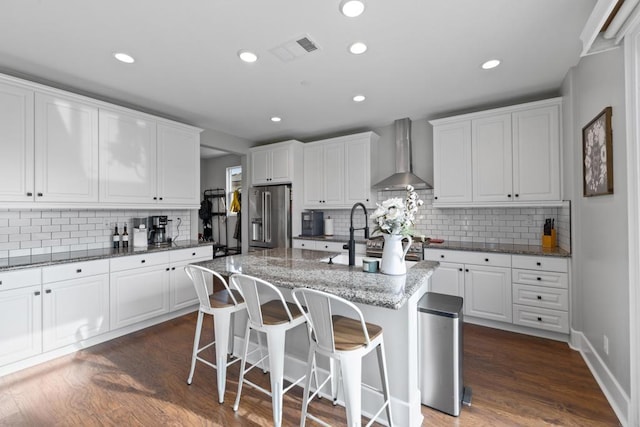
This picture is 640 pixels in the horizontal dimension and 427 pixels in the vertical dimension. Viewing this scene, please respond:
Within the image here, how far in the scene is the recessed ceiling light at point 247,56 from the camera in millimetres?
2328

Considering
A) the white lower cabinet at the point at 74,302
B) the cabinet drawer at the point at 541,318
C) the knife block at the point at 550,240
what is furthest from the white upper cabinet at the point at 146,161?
the knife block at the point at 550,240

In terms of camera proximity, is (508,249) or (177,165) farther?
(177,165)

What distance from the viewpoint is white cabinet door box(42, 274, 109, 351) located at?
2516mm

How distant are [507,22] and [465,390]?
2.55 m

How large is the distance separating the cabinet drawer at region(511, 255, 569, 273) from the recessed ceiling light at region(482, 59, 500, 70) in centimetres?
185

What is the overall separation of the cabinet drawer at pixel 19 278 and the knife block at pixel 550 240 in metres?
4.87

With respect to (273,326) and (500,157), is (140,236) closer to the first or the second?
(273,326)

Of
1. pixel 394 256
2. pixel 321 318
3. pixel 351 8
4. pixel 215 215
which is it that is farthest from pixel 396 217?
pixel 215 215

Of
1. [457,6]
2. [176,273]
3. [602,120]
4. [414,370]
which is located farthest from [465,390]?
[176,273]

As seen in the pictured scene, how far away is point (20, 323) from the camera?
2.37m

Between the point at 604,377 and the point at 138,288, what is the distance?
4.08 metres

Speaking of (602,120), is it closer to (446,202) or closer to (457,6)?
(457,6)

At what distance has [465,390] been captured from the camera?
205 cm

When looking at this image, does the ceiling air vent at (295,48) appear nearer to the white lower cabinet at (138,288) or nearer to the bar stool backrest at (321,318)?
the bar stool backrest at (321,318)
